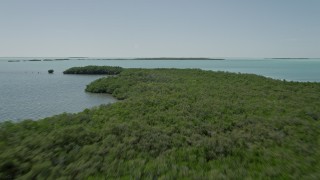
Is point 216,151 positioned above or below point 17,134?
below

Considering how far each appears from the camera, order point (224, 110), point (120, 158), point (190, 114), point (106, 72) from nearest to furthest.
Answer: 1. point (120, 158)
2. point (190, 114)
3. point (224, 110)
4. point (106, 72)

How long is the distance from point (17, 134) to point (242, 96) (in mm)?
19249

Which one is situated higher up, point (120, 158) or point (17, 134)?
point (17, 134)

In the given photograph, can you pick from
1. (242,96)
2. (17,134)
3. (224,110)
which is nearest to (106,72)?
(242,96)

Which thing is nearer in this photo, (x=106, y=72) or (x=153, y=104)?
(x=153, y=104)

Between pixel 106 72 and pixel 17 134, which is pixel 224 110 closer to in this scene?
pixel 17 134

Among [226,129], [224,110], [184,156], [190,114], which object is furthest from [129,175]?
[224,110]

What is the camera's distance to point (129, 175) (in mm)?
7520

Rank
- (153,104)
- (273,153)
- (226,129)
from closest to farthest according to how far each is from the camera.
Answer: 1. (273,153)
2. (226,129)
3. (153,104)

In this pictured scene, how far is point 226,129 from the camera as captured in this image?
13.7 m

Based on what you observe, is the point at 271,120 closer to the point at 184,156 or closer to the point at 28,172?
the point at 184,156

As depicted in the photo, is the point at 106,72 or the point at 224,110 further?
the point at 106,72

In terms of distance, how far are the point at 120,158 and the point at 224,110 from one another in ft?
34.1

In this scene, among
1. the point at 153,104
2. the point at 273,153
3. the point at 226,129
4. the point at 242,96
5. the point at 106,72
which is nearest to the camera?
the point at 273,153
